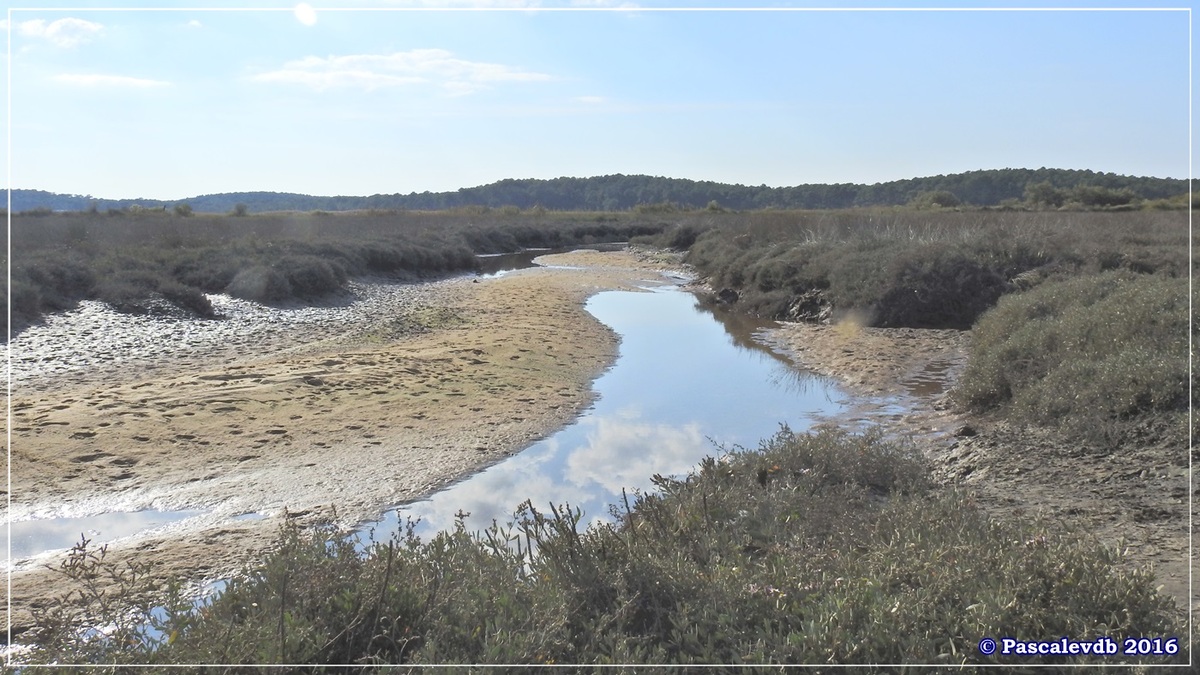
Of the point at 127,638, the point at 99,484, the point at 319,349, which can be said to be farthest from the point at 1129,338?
the point at 319,349

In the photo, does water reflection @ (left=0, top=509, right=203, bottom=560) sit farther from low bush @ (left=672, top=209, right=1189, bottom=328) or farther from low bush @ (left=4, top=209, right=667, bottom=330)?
low bush @ (left=672, top=209, right=1189, bottom=328)

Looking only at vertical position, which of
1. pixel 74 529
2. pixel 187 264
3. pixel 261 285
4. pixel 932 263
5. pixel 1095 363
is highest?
pixel 932 263

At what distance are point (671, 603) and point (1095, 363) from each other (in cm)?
622

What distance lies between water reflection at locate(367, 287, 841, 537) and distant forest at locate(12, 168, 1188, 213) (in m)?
6.36

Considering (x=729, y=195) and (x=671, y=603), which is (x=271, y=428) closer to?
(x=671, y=603)

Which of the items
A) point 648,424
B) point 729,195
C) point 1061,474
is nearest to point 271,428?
point 648,424

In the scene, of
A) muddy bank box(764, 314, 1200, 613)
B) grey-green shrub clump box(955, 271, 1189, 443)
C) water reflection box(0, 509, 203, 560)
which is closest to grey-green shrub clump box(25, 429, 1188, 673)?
muddy bank box(764, 314, 1200, 613)

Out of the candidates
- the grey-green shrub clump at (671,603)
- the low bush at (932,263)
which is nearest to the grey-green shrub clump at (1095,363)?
the grey-green shrub clump at (671,603)

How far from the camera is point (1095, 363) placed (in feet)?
27.6

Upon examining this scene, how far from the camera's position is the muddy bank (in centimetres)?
534

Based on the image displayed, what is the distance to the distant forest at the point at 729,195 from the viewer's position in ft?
147

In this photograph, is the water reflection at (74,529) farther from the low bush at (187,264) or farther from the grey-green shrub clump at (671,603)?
the low bush at (187,264)

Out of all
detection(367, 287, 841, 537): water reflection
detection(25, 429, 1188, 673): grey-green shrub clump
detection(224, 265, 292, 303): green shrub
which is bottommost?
detection(367, 287, 841, 537): water reflection

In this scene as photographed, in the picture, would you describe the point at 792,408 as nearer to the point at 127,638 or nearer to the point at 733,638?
the point at 733,638
